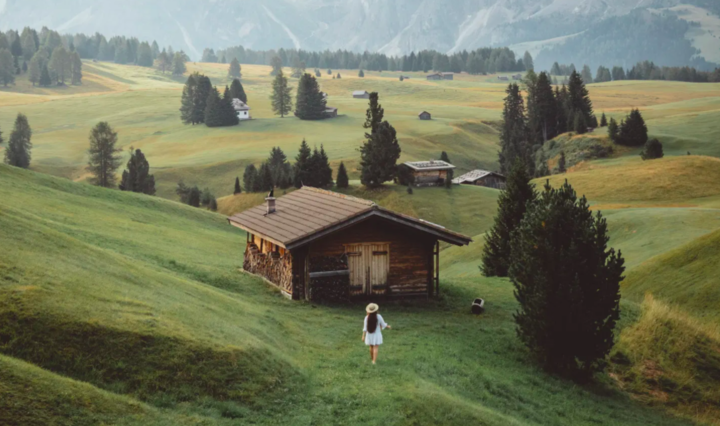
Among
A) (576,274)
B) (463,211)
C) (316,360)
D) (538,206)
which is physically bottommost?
(463,211)

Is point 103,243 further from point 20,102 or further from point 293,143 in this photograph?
point 20,102

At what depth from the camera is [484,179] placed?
99.6 metres

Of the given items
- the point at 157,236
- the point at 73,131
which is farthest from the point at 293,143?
the point at 157,236

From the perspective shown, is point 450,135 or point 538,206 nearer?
point 538,206

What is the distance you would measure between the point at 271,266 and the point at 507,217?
13.0 metres

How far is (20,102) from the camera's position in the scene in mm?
179375

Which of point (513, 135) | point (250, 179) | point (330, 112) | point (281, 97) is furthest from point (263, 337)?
point (281, 97)

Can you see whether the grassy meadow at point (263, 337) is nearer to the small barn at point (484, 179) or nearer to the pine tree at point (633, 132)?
the small barn at point (484, 179)

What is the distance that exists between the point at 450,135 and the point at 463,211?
63.3 metres

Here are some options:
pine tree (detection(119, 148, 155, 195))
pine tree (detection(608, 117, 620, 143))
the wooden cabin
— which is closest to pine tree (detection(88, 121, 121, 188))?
pine tree (detection(119, 148, 155, 195))

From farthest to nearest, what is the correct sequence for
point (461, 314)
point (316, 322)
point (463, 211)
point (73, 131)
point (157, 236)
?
1. point (73, 131)
2. point (463, 211)
3. point (157, 236)
4. point (461, 314)
5. point (316, 322)

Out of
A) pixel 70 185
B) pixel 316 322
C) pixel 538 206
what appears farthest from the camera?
pixel 70 185

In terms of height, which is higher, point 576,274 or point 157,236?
point 576,274

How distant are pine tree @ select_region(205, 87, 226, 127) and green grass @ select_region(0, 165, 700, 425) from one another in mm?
125278
